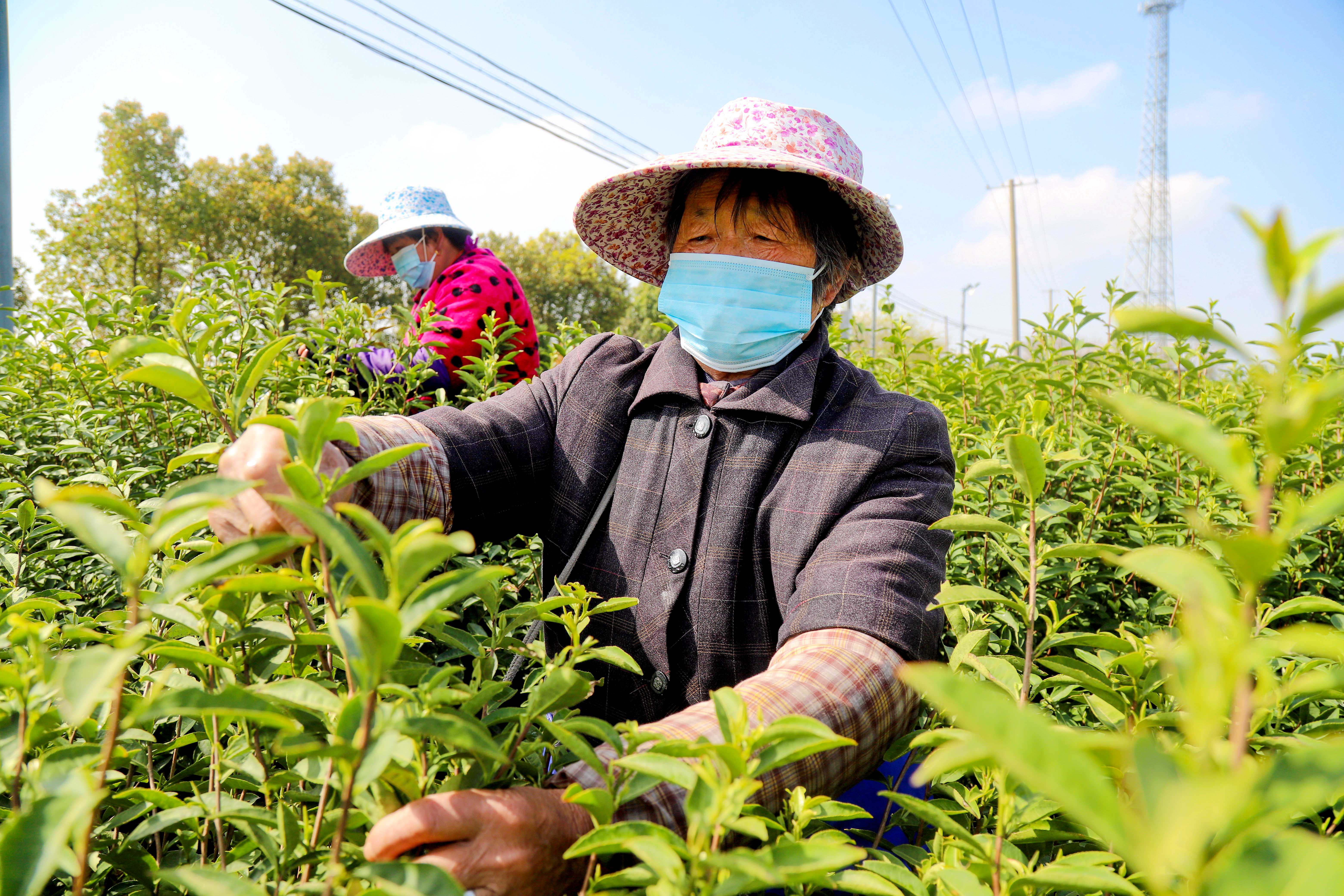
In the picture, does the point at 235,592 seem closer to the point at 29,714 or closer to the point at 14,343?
the point at 29,714

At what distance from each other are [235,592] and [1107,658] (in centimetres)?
111

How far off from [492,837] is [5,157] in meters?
6.37

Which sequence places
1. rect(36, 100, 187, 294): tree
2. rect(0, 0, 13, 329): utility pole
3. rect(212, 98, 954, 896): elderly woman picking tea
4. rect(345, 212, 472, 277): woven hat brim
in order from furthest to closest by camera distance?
rect(36, 100, 187, 294): tree → rect(0, 0, 13, 329): utility pole → rect(345, 212, 472, 277): woven hat brim → rect(212, 98, 954, 896): elderly woman picking tea

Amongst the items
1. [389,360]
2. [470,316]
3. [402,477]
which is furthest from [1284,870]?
[470,316]

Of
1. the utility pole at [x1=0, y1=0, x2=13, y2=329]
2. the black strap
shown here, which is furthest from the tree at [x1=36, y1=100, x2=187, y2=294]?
the black strap

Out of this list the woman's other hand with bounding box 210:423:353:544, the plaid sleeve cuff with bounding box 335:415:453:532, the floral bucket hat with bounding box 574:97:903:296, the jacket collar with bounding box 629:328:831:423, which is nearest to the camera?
the woman's other hand with bounding box 210:423:353:544

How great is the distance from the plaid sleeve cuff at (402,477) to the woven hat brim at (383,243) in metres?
2.57

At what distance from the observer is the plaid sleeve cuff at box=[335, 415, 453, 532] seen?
1381mm

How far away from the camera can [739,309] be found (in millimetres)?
1919

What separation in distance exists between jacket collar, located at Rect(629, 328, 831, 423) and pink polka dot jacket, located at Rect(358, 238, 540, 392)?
95 centimetres

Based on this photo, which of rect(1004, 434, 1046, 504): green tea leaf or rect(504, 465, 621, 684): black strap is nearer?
rect(1004, 434, 1046, 504): green tea leaf

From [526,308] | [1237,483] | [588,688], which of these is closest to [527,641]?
[588,688]

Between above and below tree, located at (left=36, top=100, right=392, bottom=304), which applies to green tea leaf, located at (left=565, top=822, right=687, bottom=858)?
below

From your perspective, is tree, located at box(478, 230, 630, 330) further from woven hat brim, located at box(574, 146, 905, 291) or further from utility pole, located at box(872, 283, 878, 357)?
woven hat brim, located at box(574, 146, 905, 291)
